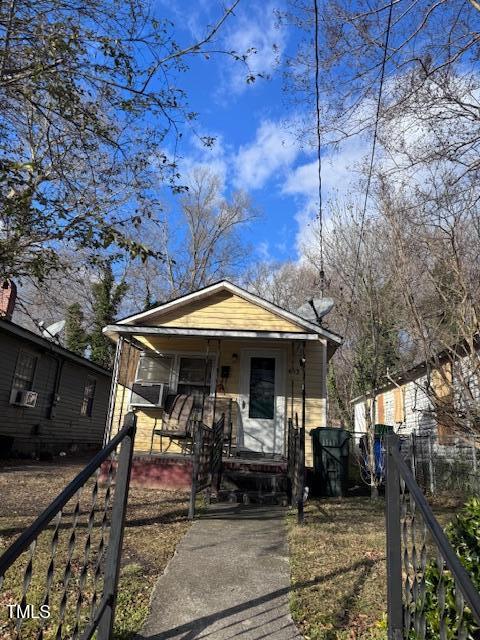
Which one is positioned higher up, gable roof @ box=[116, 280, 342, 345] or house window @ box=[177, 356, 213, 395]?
gable roof @ box=[116, 280, 342, 345]

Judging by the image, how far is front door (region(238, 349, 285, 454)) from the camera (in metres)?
9.94

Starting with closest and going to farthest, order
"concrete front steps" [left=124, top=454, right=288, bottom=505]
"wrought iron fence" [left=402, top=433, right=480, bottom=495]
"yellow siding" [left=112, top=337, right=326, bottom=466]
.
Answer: "concrete front steps" [left=124, top=454, right=288, bottom=505]
"wrought iron fence" [left=402, top=433, right=480, bottom=495]
"yellow siding" [left=112, top=337, right=326, bottom=466]

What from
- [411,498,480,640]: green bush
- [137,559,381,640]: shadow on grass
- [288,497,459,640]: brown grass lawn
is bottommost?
[137,559,381,640]: shadow on grass

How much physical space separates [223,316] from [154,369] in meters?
2.04

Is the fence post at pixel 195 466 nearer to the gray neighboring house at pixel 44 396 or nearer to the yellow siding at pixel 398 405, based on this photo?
the gray neighboring house at pixel 44 396

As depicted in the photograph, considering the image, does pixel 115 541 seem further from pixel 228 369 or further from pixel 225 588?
pixel 228 369

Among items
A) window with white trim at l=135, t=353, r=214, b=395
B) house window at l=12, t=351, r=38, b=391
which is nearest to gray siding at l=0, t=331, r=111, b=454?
house window at l=12, t=351, r=38, b=391

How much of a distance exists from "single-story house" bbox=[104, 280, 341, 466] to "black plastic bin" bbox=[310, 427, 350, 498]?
986mm

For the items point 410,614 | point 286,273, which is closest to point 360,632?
point 410,614

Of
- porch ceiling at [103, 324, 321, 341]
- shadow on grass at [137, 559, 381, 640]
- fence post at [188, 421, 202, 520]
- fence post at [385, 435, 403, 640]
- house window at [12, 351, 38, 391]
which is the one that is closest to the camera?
fence post at [385, 435, 403, 640]

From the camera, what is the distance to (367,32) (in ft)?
18.0

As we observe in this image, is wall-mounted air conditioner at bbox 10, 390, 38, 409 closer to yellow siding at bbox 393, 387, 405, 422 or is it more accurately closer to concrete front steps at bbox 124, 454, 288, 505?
concrete front steps at bbox 124, 454, 288, 505

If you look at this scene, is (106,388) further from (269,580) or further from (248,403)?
(269,580)

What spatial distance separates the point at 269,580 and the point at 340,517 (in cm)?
300
